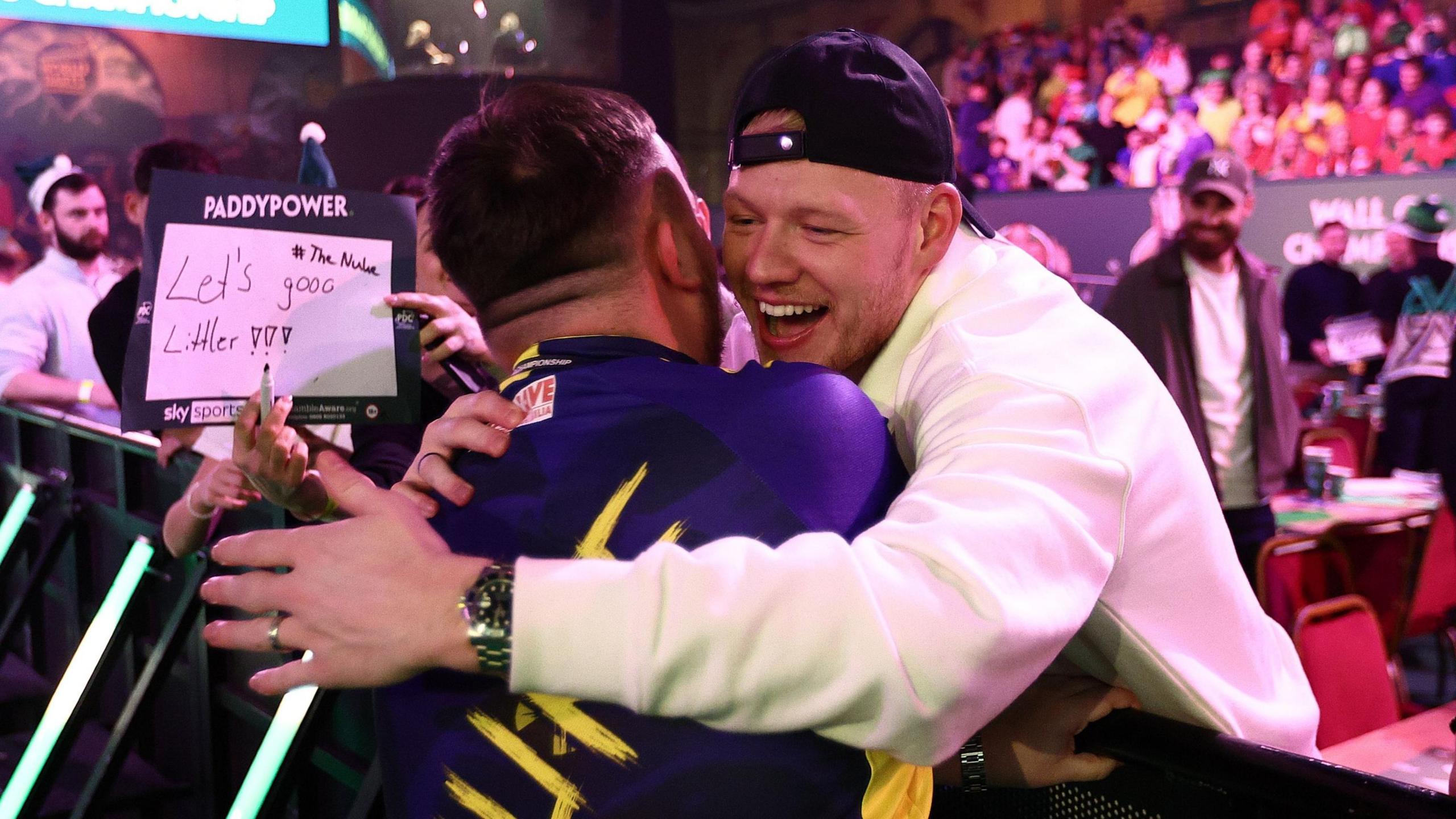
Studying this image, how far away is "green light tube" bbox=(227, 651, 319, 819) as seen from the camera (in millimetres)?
2371

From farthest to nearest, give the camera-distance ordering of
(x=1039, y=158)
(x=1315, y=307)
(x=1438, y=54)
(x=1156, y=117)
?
(x=1039, y=158)
(x=1156, y=117)
(x=1438, y=54)
(x=1315, y=307)

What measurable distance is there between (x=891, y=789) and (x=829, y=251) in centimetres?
72

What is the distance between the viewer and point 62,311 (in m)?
5.31

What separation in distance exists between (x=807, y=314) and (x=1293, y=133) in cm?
1059

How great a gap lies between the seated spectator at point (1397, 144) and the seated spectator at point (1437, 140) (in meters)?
0.08

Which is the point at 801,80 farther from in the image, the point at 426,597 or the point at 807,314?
the point at 426,597

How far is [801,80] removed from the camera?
4.82ft

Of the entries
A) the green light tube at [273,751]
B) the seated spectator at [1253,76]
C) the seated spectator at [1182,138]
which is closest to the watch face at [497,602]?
the green light tube at [273,751]

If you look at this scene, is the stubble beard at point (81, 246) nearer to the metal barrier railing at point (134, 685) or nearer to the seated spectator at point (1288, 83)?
the metal barrier railing at point (134, 685)

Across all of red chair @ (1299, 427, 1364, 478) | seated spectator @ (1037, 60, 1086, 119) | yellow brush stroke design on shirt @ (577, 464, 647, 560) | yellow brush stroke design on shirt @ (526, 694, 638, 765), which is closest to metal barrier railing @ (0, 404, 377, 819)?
yellow brush stroke design on shirt @ (526, 694, 638, 765)

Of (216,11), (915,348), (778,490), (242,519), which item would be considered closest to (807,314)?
(915,348)

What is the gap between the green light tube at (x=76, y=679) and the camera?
300cm

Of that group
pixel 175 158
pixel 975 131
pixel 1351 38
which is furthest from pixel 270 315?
pixel 975 131

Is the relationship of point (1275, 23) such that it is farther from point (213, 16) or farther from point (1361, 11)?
point (213, 16)
